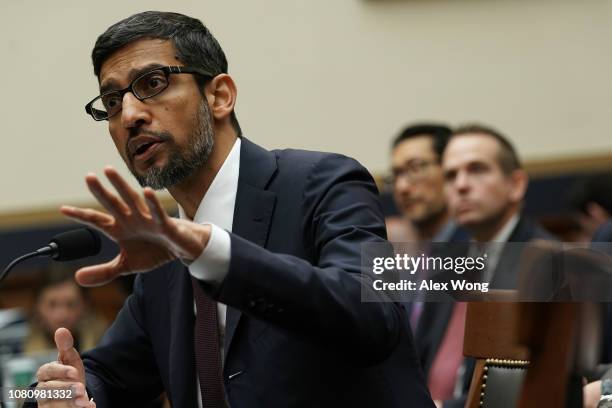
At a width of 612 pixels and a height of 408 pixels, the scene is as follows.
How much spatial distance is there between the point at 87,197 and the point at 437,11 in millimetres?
2223

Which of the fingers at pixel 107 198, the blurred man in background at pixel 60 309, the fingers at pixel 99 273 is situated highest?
the fingers at pixel 107 198

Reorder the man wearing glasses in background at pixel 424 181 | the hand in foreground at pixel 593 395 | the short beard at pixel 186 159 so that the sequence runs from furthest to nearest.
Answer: the man wearing glasses in background at pixel 424 181 → the short beard at pixel 186 159 → the hand in foreground at pixel 593 395

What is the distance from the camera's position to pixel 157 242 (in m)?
2.01

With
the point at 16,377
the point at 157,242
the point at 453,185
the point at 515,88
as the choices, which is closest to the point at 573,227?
the point at 515,88

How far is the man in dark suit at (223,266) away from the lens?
6.82 ft

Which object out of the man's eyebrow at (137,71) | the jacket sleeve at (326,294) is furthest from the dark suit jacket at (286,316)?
the man's eyebrow at (137,71)

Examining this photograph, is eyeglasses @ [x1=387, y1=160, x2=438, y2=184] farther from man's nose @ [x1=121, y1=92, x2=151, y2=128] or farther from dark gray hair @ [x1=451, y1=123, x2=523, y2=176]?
man's nose @ [x1=121, y1=92, x2=151, y2=128]

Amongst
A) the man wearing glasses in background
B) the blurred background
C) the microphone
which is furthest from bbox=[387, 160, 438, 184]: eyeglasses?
the microphone

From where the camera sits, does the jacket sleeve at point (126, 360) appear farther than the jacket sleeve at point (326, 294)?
Yes

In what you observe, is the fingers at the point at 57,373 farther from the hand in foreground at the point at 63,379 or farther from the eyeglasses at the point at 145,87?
the eyeglasses at the point at 145,87

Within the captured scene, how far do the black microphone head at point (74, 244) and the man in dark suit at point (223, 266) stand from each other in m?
0.17

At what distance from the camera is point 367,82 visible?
22.0 ft

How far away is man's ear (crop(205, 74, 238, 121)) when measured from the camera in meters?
2.69

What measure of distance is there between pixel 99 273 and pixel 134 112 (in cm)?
51
